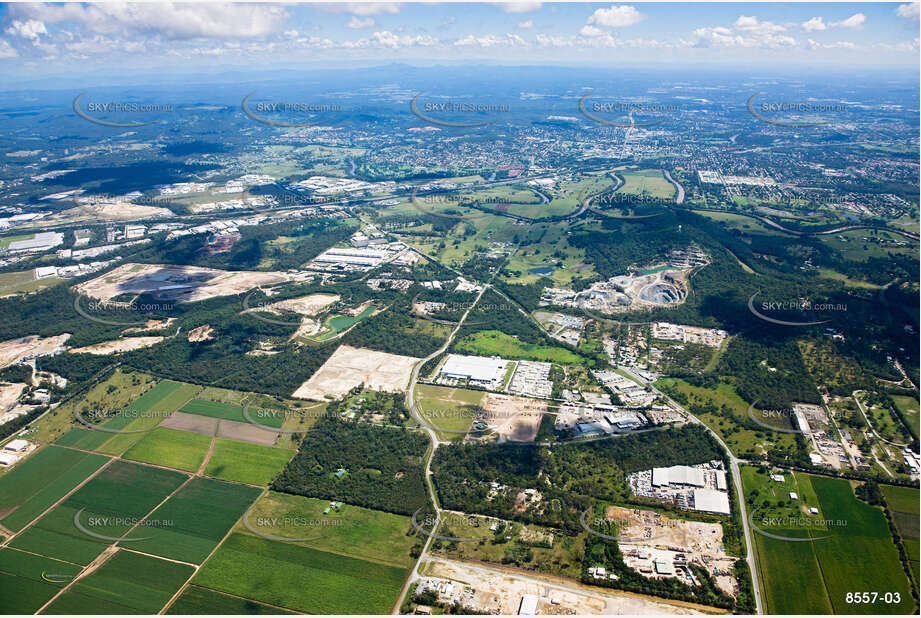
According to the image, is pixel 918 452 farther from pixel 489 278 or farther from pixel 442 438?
pixel 489 278

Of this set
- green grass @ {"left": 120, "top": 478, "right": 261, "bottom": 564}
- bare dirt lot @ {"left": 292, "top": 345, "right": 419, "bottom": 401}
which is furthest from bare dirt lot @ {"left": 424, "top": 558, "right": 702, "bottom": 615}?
bare dirt lot @ {"left": 292, "top": 345, "right": 419, "bottom": 401}

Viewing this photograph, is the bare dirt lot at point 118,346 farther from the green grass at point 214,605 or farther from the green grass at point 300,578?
the green grass at point 214,605

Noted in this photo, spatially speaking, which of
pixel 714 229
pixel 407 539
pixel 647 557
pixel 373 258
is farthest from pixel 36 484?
pixel 714 229

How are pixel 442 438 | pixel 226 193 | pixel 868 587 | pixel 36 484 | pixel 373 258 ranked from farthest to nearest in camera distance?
pixel 226 193 → pixel 373 258 → pixel 442 438 → pixel 36 484 → pixel 868 587

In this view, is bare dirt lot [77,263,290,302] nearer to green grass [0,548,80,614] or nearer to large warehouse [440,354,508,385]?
large warehouse [440,354,508,385]

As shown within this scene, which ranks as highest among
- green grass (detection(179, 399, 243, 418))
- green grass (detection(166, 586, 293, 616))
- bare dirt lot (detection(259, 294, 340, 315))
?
bare dirt lot (detection(259, 294, 340, 315))

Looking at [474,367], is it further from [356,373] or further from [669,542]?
[669,542]

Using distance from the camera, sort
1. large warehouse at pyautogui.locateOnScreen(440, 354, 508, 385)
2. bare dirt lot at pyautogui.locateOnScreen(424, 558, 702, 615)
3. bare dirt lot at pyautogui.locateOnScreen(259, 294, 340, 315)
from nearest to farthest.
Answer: bare dirt lot at pyautogui.locateOnScreen(424, 558, 702, 615)
large warehouse at pyautogui.locateOnScreen(440, 354, 508, 385)
bare dirt lot at pyautogui.locateOnScreen(259, 294, 340, 315)
